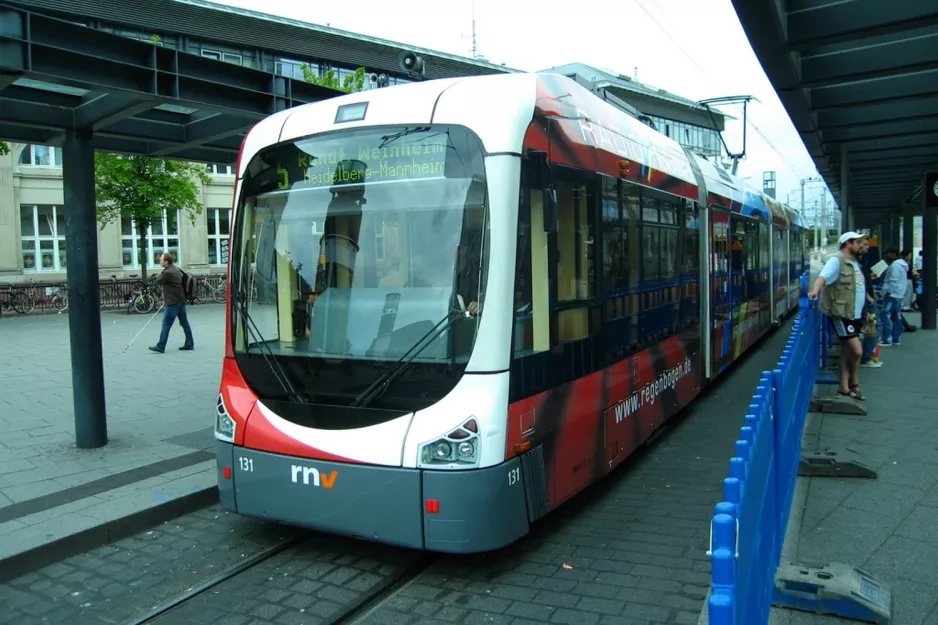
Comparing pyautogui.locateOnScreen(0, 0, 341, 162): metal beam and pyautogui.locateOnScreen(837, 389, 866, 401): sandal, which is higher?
pyautogui.locateOnScreen(0, 0, 341, 162): metal beam

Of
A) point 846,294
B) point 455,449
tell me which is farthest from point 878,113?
point 455,449

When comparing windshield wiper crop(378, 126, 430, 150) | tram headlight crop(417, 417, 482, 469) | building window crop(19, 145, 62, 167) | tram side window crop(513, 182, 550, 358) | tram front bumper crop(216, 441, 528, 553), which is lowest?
tram front bumper crop(216, 441, 528, 553)

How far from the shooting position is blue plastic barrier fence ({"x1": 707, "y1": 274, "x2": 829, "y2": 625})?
6.75 feet

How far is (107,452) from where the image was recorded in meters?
7.02

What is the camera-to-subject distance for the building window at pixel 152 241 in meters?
33.5

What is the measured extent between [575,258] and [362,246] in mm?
1471

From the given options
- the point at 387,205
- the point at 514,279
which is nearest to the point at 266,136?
the point at 387,205

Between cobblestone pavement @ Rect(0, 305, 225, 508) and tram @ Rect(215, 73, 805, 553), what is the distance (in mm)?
2178

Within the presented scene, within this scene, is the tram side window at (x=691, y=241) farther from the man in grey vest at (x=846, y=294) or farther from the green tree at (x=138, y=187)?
the green tree at (x=138, y=187)

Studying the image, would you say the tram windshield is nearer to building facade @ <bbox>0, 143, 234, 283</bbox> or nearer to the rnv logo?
the rnv logo

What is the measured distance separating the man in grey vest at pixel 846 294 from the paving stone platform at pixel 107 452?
22.6 ft

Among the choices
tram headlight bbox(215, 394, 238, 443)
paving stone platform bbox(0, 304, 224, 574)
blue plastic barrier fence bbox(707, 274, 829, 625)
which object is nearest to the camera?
blue plastic barrier fence bbox(707, 274, 829, 625)

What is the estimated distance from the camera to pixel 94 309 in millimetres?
7160

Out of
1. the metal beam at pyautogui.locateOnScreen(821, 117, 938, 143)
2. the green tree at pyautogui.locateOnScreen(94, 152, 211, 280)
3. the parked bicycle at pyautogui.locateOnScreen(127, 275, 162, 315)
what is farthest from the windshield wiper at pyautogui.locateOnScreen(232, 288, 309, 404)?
the green tree at pyautogui.locateOnScreen(94, 152, 211, 280)
